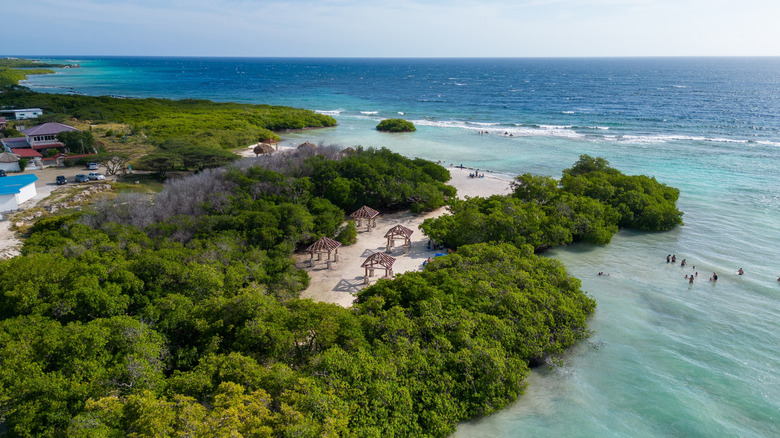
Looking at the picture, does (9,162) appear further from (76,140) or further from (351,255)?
(351,255)

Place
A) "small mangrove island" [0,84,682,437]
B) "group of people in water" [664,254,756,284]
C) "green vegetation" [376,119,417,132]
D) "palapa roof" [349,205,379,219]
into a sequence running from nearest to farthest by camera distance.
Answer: "small mangrove island" [0,84,682,437], "group of people in water" [664,254,756,284], "palapa roof" [349,205,379,219], "green vegetation" [376,119,417,132]

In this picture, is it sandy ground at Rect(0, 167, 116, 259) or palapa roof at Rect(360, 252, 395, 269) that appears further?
sandy ground at Rect(0, 167, 116, 259)

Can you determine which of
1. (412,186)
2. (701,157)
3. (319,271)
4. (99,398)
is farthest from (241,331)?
(701,157)

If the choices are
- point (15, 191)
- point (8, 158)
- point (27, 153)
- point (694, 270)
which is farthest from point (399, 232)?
point (27, 153)

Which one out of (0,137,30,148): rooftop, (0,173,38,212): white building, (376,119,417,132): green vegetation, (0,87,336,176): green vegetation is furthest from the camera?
(376,119,417,132): green vegetation

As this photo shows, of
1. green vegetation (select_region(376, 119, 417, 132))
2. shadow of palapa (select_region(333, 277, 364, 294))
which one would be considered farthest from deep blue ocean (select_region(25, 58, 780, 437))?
shadow of palapa (select_region(333, 277, 364, 294))

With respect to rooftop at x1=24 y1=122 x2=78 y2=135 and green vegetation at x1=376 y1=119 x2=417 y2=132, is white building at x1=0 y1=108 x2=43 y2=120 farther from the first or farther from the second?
green vegetation at x1=376 y1=119 x2=417 y2=132

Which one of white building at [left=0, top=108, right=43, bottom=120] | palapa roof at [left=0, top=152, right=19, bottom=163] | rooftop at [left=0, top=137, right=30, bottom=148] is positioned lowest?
palapa roof at [left=0, top=152, right=19, bottom=163]
